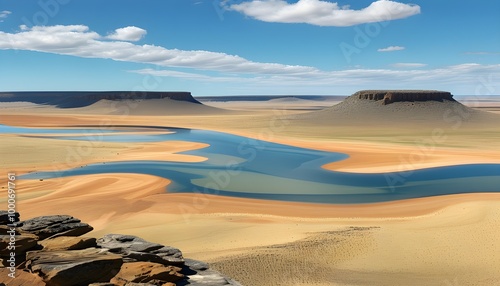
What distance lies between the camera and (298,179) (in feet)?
134

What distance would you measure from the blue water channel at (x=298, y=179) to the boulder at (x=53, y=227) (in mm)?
18547

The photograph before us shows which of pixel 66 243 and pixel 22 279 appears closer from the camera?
pixel 22 279

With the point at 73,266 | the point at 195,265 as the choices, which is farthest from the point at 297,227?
the point at 73,266

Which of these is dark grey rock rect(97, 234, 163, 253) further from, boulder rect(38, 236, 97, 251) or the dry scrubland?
the dry scrubland

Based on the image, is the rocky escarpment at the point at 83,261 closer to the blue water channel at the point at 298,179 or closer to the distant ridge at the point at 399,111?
the blue water channel at the point at 298,179

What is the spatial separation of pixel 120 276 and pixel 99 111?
188m

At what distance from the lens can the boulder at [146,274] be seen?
39.8 feet

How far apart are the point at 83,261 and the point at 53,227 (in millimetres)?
4074

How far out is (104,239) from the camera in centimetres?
1504

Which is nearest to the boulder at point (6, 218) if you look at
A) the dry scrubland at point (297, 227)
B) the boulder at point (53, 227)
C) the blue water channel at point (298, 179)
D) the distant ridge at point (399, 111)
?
the boulder at point (53, 227)

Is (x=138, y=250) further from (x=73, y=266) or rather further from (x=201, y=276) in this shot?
(x=73, y=266)

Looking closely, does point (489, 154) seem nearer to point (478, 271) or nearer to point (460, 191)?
point (460, 191)

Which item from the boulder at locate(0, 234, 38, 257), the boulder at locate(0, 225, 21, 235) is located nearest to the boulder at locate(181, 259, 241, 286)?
the boulder at locate(0, 234, 38, 257)

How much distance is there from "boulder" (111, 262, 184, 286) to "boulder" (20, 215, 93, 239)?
360 cm
